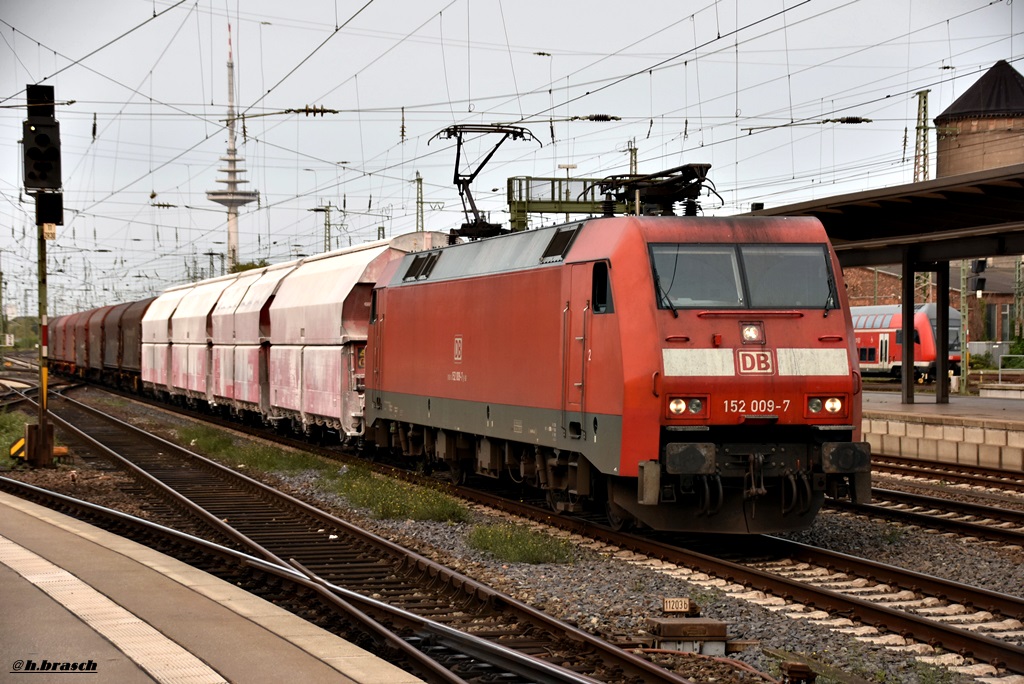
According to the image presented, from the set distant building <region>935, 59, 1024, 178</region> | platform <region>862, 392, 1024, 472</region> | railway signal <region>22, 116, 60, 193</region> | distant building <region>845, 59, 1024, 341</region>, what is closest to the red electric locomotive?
railway signal <region>22, 116, 60, 193</region>

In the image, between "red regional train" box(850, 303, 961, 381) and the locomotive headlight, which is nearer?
the locomotive headlight

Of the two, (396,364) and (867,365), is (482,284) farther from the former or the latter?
(867,365)

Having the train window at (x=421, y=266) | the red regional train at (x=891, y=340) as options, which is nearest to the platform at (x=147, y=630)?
the train window at (x=421, y=266)

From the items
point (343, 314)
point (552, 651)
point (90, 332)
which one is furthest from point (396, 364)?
point (90, 332)

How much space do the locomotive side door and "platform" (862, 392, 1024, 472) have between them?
1136cm

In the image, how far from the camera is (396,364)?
1941 centimetres

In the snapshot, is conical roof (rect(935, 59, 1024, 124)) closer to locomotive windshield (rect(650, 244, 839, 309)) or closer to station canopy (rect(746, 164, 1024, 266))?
station canopy (rect(746, 164, 1024, 266))

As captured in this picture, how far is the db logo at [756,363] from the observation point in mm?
11844

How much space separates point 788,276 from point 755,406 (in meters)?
1.47

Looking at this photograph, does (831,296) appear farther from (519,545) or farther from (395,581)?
(395,581)

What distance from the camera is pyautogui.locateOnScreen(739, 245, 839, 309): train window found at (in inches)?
482

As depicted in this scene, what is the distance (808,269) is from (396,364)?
8.55 metres

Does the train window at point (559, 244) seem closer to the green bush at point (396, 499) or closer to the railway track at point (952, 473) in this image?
the green bush at point (396, 499)

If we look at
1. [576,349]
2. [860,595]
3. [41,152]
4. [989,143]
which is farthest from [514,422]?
[989,143]
